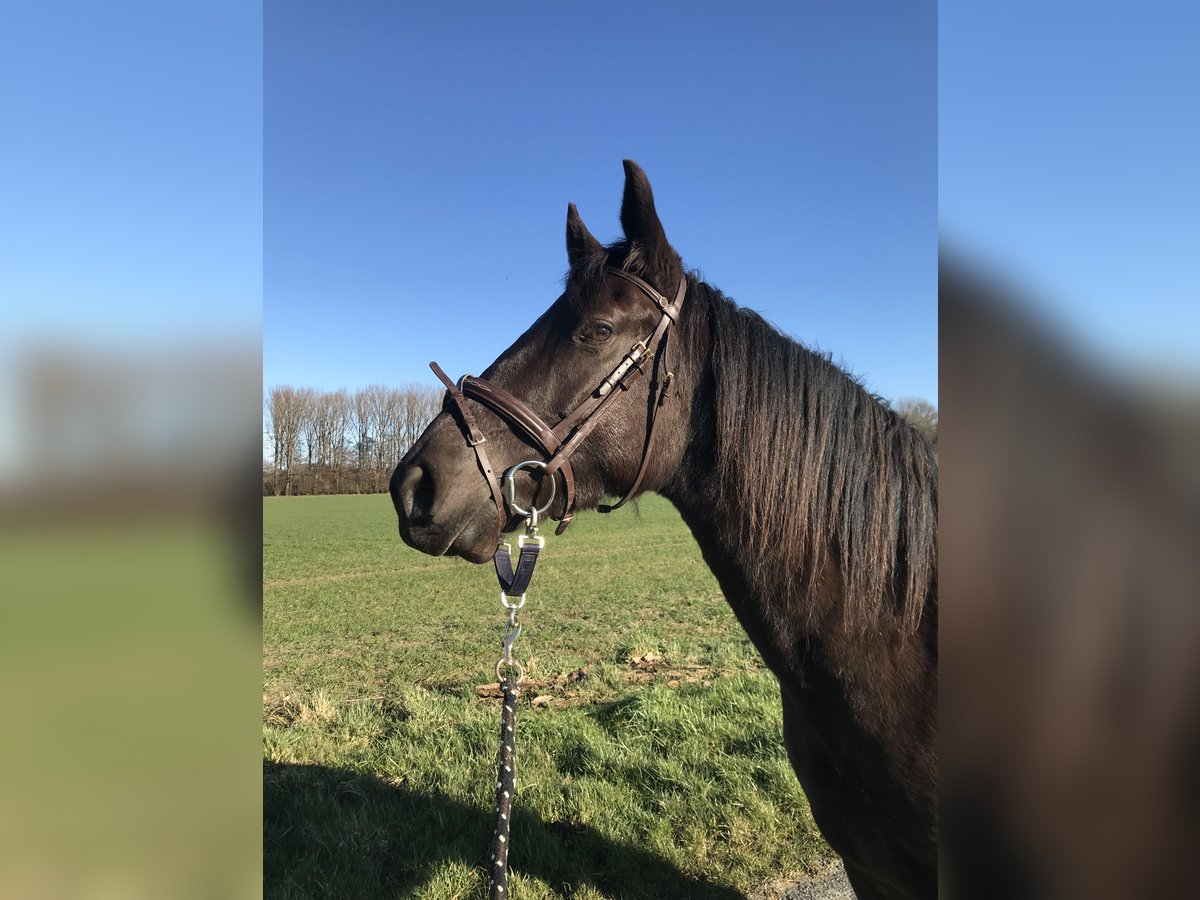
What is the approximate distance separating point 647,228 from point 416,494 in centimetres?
130

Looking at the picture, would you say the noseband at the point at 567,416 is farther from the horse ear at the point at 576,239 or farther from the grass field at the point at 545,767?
the grass field at the point at 545,767

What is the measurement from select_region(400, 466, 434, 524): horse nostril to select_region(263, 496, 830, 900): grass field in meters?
0.99

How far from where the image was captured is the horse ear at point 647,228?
8.11 feet

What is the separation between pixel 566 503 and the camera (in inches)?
95.1

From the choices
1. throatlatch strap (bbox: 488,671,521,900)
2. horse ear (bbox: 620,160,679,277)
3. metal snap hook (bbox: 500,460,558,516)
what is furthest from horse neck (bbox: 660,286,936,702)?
throatlatch strap (bbox: 488,671,521,900)

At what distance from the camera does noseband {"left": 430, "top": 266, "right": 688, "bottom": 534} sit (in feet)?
7.59

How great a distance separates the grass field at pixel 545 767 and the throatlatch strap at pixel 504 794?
4.92 feet

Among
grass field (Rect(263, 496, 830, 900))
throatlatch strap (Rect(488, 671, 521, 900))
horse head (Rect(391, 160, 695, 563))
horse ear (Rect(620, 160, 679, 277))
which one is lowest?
grass field (Rect(263, 496, 830, 900))

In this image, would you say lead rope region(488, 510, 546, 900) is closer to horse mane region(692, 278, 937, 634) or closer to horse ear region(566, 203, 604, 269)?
horse mane region(692, 278, 937, 634)
